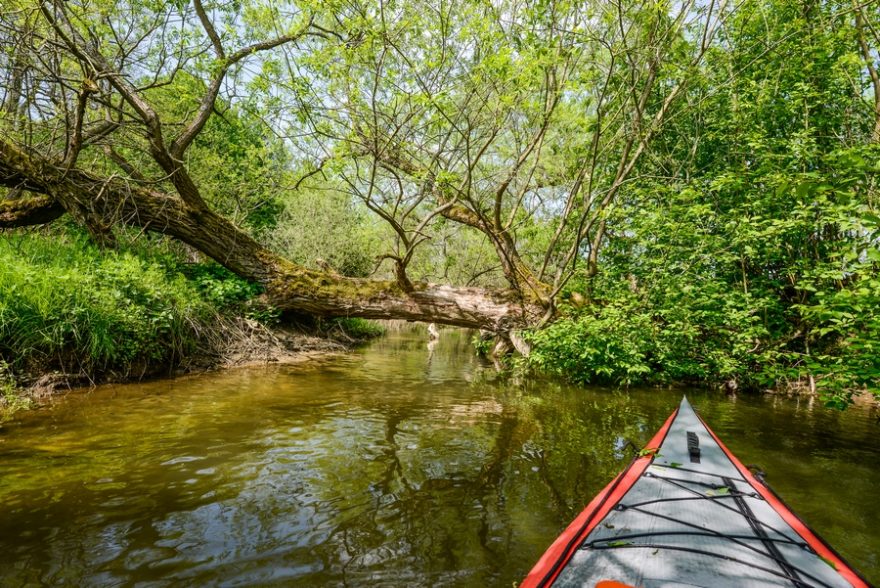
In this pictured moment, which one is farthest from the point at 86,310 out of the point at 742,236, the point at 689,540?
the point at 742,236

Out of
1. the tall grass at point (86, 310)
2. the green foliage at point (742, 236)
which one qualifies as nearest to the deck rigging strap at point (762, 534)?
the green foliage at point (742, 236)

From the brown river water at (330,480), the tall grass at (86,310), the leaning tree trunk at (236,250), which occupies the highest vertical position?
the leaning tree trunk at (236,250)

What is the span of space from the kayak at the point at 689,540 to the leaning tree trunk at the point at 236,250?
668 centimetres

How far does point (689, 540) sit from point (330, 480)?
2657mm

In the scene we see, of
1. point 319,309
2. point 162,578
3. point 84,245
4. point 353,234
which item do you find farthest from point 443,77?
point 353,234

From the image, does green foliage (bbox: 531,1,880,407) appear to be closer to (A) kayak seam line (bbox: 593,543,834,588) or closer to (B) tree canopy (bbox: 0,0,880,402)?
(B) tree canopy (bbox: 0,0,880,402)

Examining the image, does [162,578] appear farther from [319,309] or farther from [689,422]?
[319,309]

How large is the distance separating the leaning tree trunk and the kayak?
21.9 feet

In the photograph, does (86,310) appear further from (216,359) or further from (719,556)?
(719,556)

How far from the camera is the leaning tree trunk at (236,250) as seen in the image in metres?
7.30

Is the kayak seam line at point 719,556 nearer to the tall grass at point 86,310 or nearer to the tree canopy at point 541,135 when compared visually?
the tree canopy at point 541,135

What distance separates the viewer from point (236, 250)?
903 centimetres

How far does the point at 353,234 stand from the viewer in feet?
53.2

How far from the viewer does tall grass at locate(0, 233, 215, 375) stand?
527 cm
